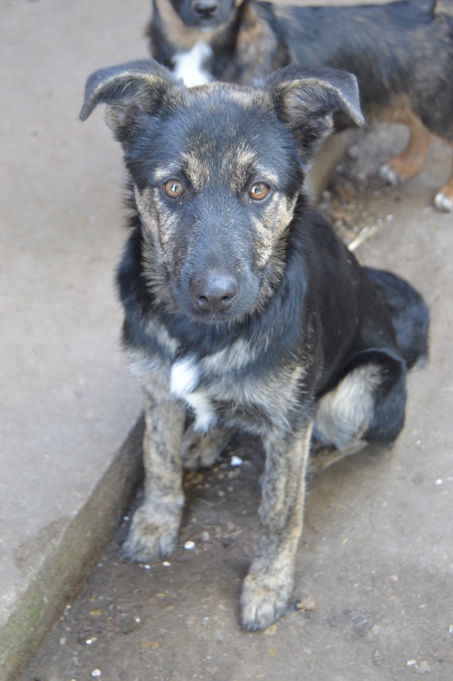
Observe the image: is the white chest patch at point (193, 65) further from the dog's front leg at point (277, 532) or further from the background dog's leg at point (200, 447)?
the dog's front leg at point (277, 532)

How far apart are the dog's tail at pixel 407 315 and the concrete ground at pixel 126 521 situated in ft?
0.53

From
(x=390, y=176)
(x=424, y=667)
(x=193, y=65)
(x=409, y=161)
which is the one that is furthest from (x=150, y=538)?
(x=409, y=161)

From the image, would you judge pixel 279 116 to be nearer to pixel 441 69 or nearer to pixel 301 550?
pixel 301 550

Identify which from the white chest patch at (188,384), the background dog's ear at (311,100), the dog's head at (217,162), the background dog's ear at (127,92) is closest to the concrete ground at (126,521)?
the white chest patch at (188,384)

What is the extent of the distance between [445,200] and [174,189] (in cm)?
285

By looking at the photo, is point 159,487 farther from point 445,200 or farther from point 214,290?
point 445,200

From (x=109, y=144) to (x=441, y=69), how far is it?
2.13 metres

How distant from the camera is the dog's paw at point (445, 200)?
522 cm

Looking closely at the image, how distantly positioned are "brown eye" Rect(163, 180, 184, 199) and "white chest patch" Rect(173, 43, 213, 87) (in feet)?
6.86

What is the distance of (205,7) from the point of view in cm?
461

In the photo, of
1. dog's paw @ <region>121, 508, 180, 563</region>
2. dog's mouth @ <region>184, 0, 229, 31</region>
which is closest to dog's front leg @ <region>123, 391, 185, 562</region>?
dog's paw @ <region>121, 508, 180, 563</region>

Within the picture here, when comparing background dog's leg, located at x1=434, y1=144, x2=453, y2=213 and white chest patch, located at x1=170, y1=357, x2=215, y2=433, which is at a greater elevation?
white chest patch, located at x1=170, y1=357, x2=215, y2=433

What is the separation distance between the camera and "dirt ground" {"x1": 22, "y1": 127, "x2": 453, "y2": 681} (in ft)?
10.1

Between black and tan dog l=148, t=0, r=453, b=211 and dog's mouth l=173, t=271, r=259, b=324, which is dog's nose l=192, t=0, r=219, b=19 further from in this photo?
dog's mouth l=173, t=271, r=259, b=324
